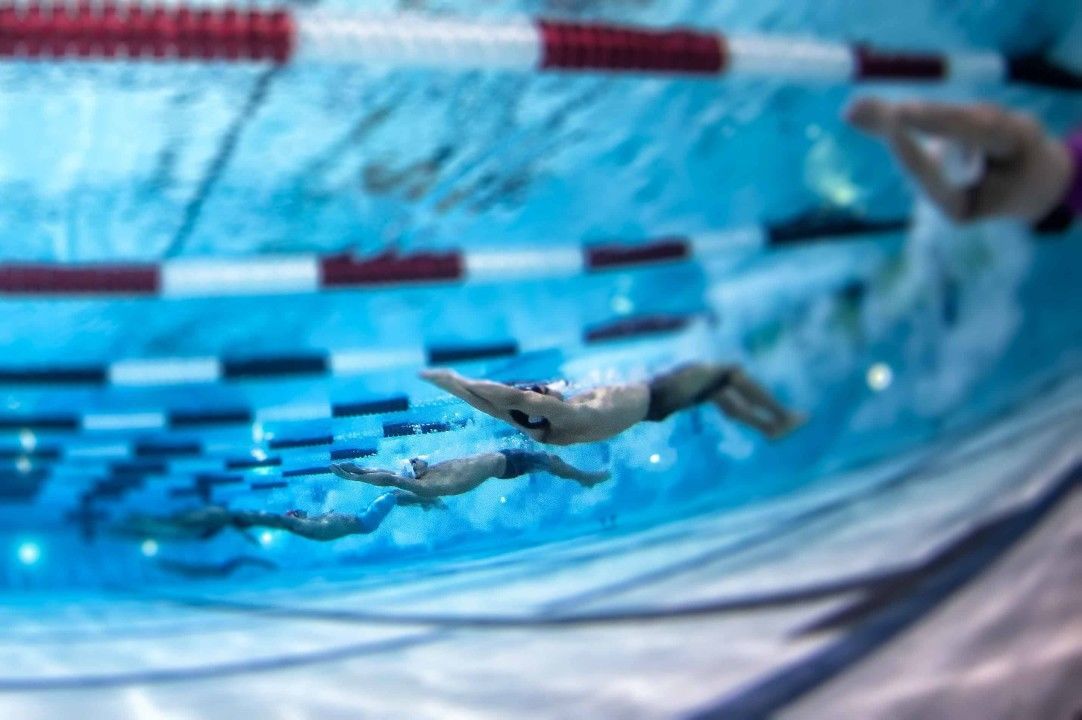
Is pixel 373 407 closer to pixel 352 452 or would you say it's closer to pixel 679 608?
pixel 352 452

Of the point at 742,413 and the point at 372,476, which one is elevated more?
the point at 742,413

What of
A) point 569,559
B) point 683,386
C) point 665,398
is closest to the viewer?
point 665,398

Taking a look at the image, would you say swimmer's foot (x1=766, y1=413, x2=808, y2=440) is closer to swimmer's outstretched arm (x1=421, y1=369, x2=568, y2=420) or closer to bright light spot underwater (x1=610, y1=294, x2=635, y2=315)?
bright light spot underwater (x1=610, y1=294, x2=635, y2=315)

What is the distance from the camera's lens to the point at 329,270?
2.55m

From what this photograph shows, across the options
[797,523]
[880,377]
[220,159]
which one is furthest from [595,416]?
[880,377]

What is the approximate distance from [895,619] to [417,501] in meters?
1.00

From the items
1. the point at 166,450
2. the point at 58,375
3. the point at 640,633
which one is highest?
the point at 640,633

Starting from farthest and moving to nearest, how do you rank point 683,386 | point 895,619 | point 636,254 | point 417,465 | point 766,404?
point 636,254, point 766,404, point 895,619, point 683,386, point 417,465

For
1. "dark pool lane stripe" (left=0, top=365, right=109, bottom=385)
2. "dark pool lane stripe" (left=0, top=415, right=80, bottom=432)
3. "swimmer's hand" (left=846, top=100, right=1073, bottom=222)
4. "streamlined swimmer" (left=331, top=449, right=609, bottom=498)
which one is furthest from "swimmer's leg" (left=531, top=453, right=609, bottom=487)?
"dark pool lane stripe" (left=0, top=365, right=109, bottom=385)

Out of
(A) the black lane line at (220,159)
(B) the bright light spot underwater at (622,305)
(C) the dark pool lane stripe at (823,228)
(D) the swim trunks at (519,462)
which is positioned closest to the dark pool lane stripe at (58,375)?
(A) the black lane line at (220,159)

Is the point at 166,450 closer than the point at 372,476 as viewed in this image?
No

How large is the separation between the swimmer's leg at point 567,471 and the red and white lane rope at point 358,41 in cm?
110

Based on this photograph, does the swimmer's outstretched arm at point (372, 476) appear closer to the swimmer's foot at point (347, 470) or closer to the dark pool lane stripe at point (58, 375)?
the swimmer's foot at point (347, 470)

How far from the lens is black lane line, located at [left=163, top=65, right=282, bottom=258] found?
85.3 inches
